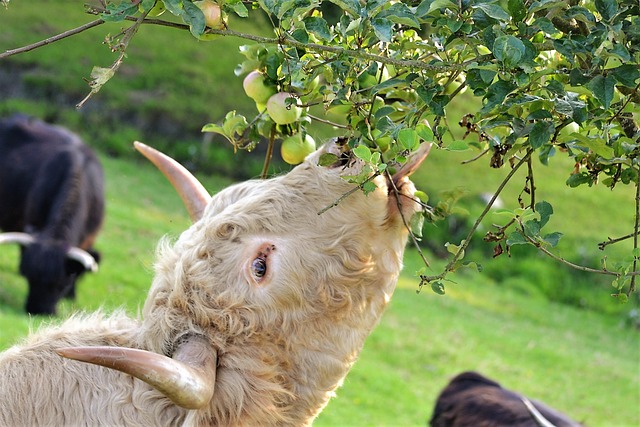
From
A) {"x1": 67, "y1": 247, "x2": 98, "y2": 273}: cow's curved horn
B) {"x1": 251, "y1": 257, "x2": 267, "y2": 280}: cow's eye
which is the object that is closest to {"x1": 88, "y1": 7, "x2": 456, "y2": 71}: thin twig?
{"x1": 251, "y1": 257, "x2": 267, "y2": 280}: cow's eye

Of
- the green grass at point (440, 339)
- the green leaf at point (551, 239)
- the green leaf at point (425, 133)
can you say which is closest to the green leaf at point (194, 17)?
the green leaf at point (425, 133)

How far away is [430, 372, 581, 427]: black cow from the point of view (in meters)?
6.86

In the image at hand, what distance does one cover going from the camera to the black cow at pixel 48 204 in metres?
11.3

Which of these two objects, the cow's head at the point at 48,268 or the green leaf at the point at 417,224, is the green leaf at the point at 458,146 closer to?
the green leaf at the point at 417,224

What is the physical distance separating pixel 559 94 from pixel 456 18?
326mm

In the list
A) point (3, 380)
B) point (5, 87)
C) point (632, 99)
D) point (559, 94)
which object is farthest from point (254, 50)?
point (5, 87)

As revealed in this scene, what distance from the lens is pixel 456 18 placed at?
214 cm

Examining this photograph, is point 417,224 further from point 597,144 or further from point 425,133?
point 597,144

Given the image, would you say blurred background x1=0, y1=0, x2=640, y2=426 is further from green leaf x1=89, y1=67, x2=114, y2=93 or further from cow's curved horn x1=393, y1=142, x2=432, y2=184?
green leaf x1=89, y1=67, x2=114, y2=93

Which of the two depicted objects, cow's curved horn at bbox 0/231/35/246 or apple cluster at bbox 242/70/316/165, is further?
cow's curved horn at bbox 0/231/35/246

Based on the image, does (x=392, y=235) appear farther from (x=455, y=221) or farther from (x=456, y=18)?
(x=455, y=221)

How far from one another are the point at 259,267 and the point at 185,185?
29.3 inches

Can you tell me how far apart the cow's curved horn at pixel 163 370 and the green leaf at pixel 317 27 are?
1006 millimetres

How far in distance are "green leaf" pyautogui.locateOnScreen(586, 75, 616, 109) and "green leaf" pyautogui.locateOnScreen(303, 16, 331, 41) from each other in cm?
68
